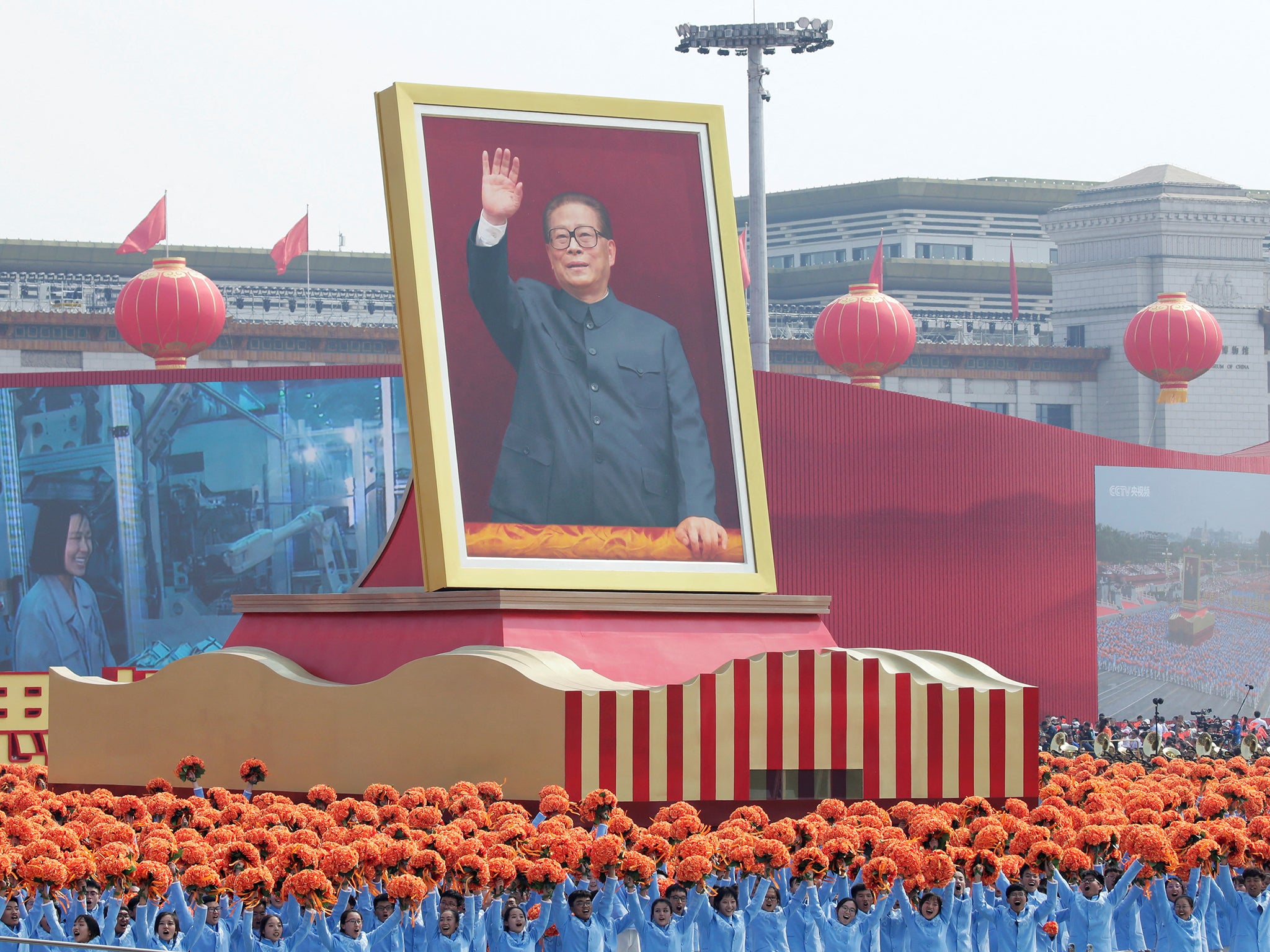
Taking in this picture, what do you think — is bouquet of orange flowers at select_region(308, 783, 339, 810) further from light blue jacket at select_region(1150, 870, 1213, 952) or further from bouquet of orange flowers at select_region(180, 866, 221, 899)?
light blue jacket at select_region(1150, 870, 1213, 952)

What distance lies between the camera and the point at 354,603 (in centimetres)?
2166

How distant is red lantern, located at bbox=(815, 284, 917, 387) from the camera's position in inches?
1575

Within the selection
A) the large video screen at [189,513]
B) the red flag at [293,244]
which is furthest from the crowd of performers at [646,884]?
the red flag at [293,244]

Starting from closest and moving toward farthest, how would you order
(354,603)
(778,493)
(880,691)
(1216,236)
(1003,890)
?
1. (1003,890)
2. (880,691)
3. (354,603)
4. (778,493)
5. (1216,236)

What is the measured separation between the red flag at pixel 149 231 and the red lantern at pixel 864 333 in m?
16.9

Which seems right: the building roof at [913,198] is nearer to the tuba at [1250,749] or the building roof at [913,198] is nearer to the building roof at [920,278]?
the building roof at [920,278]

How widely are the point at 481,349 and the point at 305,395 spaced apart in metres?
12.6

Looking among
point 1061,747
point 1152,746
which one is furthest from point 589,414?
point 1152,746

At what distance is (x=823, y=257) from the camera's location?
77312 millimetres

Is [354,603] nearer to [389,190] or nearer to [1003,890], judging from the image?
[389,190]

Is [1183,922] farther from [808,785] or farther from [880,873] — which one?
[808,785]

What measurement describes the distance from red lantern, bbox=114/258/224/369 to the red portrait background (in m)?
16.0

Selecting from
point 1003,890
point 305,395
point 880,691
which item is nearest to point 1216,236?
point 305,395

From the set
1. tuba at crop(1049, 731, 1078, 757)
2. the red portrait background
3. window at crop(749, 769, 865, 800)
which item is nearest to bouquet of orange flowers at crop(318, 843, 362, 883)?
window at crop(749, 769, 865, 800)
